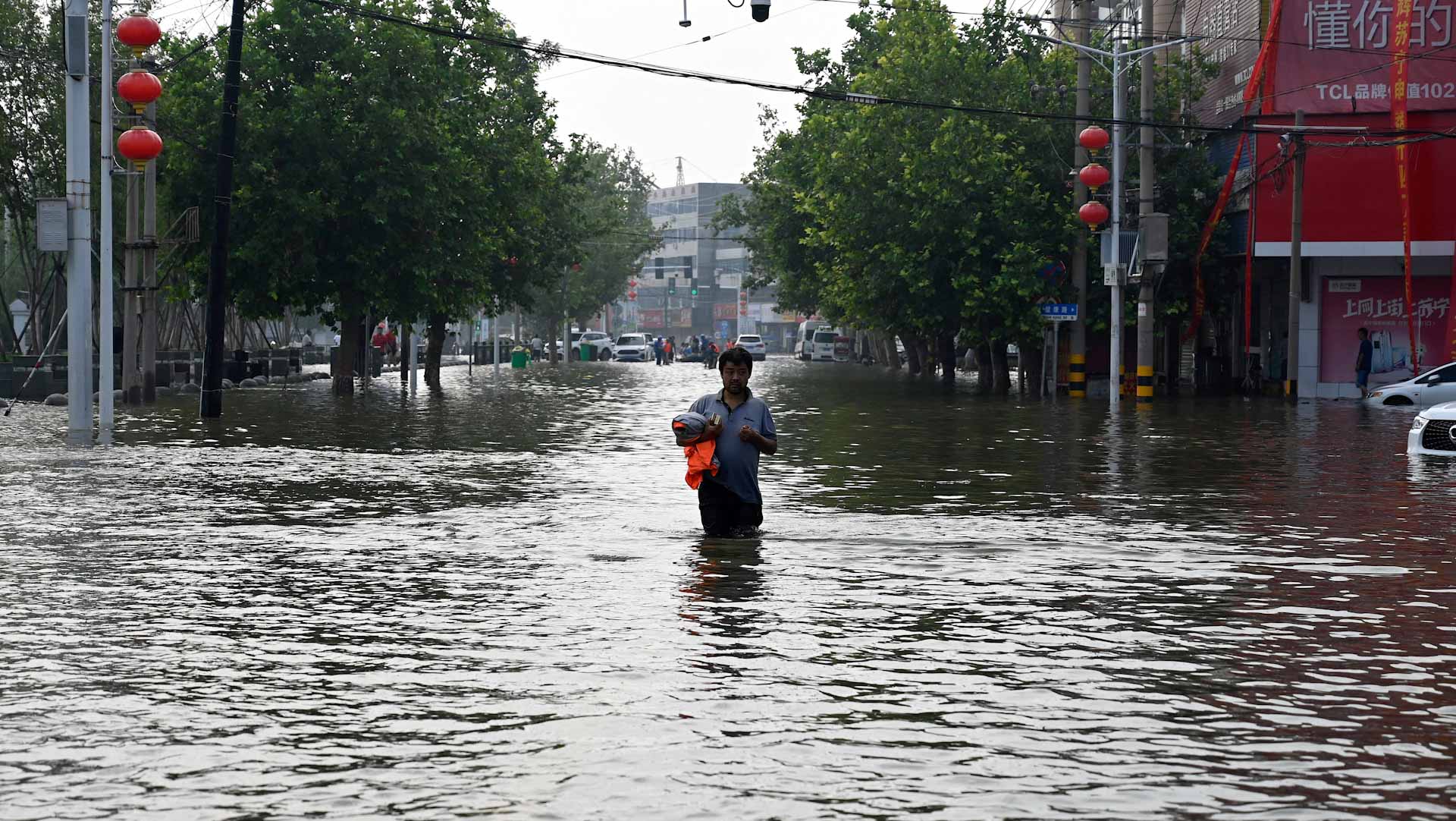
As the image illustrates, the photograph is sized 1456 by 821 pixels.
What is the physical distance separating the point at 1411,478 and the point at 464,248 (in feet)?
100

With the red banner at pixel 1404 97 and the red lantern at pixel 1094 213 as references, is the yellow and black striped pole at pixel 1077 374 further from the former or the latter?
the red banner at pixel 1404 97

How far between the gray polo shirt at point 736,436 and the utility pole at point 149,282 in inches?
1001

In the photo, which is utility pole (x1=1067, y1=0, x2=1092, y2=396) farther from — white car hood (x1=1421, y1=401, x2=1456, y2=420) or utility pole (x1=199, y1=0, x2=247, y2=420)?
white car hood (x1=1421, y1=401, x2=1456, y2=420)

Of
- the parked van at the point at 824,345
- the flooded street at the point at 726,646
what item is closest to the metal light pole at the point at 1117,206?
the flooded street at the point at 726,646

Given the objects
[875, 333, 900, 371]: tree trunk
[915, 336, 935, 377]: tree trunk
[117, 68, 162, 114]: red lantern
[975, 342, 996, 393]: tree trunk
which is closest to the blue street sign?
[975, 342, 996, 393]: tree trunk

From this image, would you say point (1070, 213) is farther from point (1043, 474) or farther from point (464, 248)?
point (1043, 474)

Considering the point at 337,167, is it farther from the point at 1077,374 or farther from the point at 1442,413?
the point at 1442,413

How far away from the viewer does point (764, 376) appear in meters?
70.2

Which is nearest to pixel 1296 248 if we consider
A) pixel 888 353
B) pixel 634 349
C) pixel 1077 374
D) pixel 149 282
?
pixel 1077 374

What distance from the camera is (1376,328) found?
47.2m

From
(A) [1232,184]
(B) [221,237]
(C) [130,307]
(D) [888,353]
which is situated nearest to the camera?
(B) [221,237]

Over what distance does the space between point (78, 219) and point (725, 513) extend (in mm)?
13628

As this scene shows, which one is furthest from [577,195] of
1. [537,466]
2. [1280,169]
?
[537,466]

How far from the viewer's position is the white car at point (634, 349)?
110 meters
